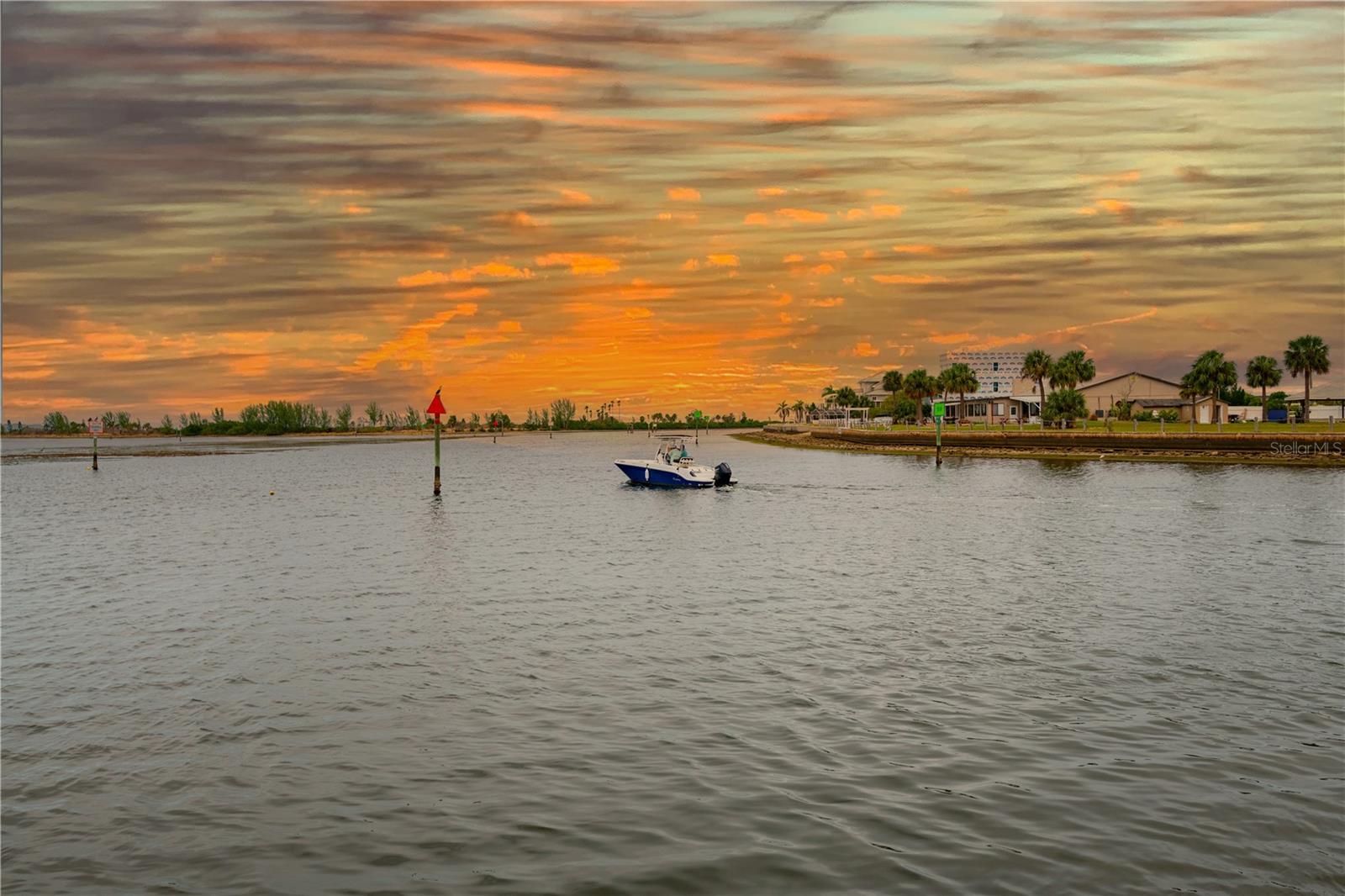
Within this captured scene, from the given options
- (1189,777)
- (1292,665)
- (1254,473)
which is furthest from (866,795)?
(1254,473)

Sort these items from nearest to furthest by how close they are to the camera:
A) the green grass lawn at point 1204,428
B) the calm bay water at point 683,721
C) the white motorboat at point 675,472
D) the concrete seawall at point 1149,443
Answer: the calm bay water at point 683,721
the white motorboat at point 675,472
the concrete seawall at point 1149,443
the green grass lawn at point 1204,428

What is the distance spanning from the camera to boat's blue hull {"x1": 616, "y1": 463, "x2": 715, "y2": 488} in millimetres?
79625

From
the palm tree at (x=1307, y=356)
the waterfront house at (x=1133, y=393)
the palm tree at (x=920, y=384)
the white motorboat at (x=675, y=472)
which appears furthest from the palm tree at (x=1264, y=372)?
the white motorboat at (x=675, y=472)

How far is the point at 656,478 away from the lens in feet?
272

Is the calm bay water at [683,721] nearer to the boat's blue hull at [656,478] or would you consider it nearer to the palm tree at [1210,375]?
the boat's blue hull at [656,478]

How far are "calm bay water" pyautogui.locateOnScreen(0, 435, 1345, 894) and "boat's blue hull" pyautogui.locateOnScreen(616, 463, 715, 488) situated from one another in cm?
3826

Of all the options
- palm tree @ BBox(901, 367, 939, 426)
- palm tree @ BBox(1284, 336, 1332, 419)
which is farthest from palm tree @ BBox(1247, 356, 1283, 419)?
palm tree @ BBox(901, 367, 939, 426)

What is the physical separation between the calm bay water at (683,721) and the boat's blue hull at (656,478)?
38.3 metres

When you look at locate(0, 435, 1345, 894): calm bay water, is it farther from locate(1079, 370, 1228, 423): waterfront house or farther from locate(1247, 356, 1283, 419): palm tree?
locate(1079, 370, 1228, 423): waterfront house

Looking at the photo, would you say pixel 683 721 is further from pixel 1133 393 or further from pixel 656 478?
pixel 1133 393

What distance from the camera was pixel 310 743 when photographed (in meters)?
15.5

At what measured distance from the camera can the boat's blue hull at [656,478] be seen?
79625mm

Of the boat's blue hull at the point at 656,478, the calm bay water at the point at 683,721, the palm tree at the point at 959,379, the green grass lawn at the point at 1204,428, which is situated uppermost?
the palm tree at the point at 959,379

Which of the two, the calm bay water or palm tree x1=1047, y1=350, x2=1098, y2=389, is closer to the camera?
the calm bay water
